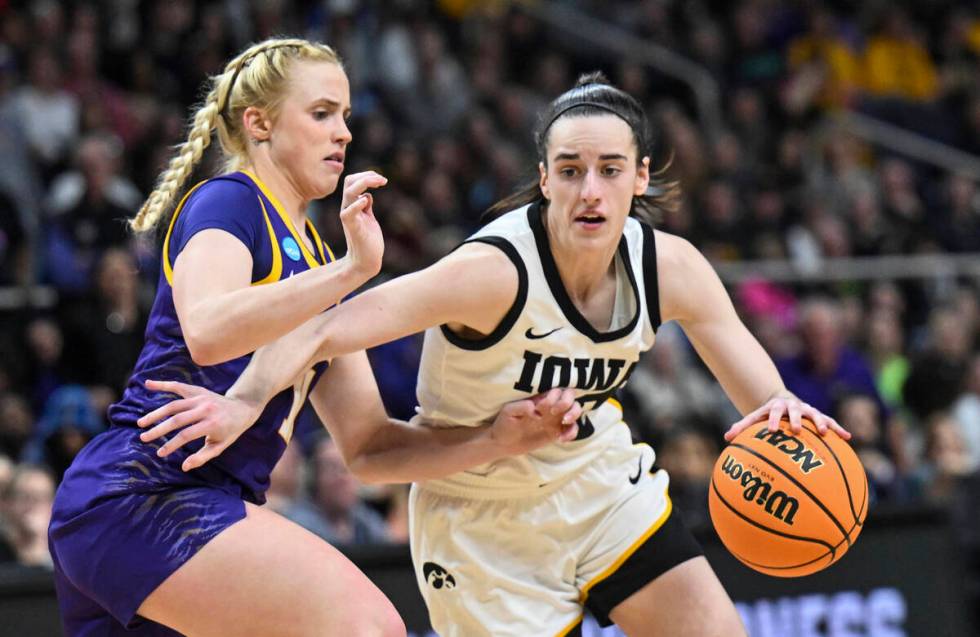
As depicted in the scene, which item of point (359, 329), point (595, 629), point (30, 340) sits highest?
point (359, 329)

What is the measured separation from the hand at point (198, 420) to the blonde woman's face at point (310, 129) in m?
0.65

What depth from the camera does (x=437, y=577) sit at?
404cm

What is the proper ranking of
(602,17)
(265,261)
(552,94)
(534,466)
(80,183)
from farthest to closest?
(602,17), (552,94), (80,183), (534,466), (265,261)

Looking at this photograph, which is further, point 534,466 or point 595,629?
point 595,629

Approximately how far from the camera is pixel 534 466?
12.8 feet

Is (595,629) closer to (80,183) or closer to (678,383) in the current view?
(678,383)

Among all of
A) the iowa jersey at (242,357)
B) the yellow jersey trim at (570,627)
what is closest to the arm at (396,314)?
the iowa jersey at (242,357)

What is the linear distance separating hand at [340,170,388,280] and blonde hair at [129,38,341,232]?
0.47 m

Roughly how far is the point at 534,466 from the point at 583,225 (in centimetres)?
73

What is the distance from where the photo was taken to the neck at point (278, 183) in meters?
3.49

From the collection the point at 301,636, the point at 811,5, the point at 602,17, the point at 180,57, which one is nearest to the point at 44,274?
the point at 180,57

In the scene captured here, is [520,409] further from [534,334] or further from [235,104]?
[235,104]

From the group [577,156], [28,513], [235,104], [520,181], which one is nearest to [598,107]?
[577,156]

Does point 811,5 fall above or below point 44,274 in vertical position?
above
